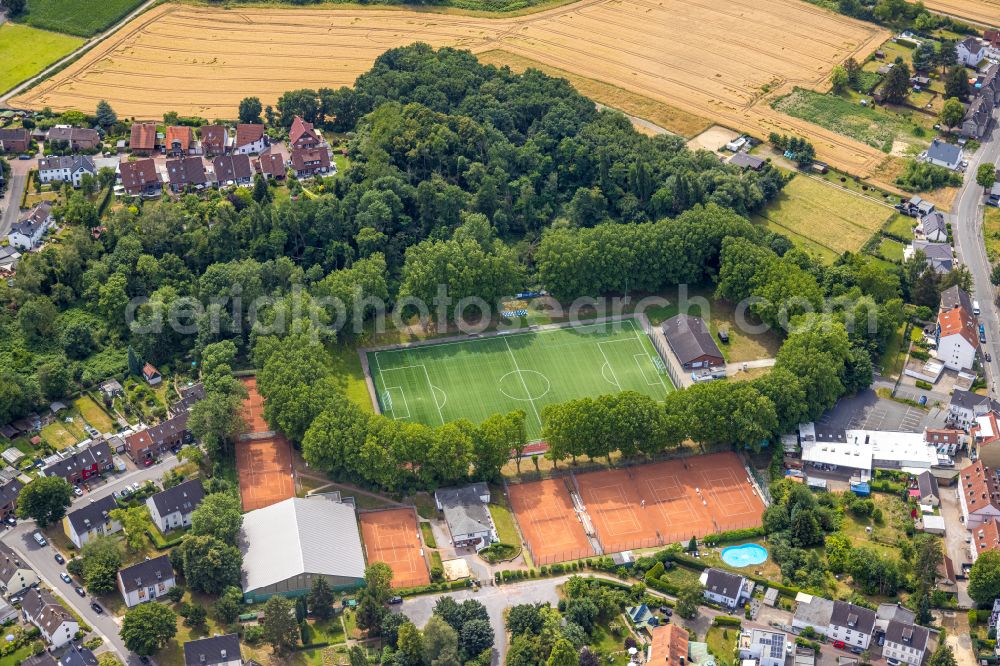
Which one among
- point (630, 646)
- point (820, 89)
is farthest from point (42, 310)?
point (820, 89)

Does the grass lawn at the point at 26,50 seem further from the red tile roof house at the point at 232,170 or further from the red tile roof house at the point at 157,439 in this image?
the red tile roof house at the point at 157,439

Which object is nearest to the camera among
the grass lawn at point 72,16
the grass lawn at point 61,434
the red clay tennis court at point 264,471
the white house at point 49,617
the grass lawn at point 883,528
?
the white house at point 49,617

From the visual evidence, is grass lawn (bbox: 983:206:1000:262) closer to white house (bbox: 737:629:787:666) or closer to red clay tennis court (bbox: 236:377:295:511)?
white house (bbox: 737:629:787:666)

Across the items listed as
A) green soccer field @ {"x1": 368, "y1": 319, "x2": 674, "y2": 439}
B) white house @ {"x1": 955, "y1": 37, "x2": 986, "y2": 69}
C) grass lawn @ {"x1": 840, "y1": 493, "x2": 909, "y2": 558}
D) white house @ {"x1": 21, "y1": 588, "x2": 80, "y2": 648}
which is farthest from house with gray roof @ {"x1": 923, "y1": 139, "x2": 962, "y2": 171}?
white house @ {"x1": 21, "y1": 588, "x2": 80, "y2": 648}

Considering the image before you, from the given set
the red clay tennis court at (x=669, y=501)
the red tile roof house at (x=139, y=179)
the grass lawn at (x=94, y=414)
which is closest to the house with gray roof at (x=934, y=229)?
the red clay tennis court at (x=669, y=501)

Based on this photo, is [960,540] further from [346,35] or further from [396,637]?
[346,35]

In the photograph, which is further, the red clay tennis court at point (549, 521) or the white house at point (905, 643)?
the red clay tennis court at point (549, 521)
